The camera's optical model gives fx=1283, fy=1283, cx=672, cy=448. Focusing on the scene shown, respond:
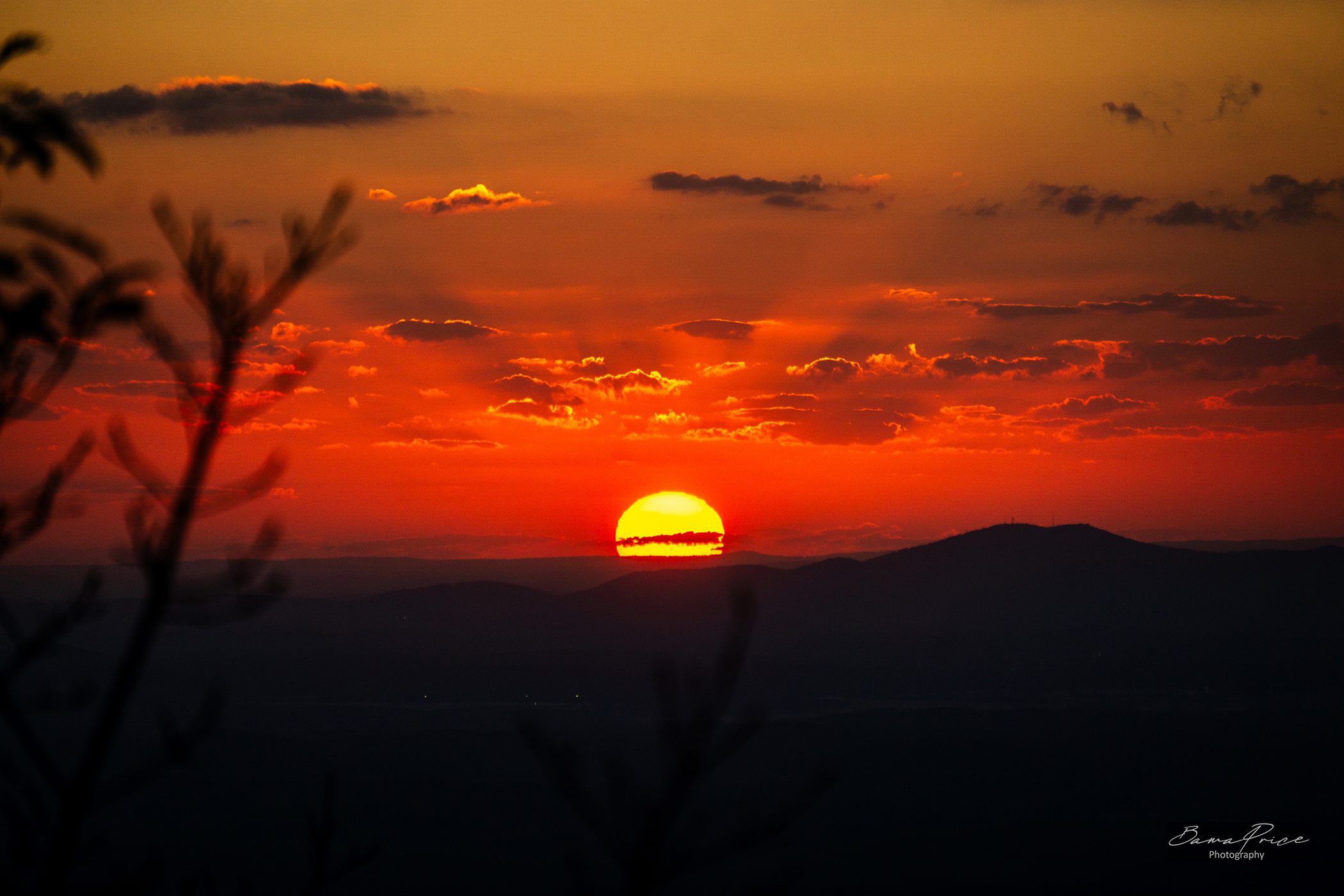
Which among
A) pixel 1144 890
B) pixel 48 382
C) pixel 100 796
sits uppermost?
pixel 48 382

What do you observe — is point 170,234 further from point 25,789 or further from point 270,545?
point 25,789

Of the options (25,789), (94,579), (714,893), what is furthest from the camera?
(714,893)

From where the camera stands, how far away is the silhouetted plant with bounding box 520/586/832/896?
532 centimetres

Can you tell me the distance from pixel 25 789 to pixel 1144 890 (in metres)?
215

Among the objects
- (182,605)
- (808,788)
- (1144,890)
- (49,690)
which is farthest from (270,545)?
(1144,890)

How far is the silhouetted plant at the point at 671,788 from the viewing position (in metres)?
5.32

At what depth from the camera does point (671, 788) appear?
5664 mm

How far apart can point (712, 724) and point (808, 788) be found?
0.60 meters

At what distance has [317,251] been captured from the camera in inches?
214

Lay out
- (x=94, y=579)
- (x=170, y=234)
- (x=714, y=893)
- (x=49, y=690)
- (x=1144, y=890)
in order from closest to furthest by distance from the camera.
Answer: (x=170, y=234) → (x=94, y=579) → (x=49, y=690) → (x=714, y=893) → (x=1144, y=890)

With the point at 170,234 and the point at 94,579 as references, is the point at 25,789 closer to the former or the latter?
the point at 94,579

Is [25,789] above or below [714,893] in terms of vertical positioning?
above

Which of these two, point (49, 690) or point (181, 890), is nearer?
point (181, 890)

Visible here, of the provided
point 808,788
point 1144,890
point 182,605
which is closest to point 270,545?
point 182,605
